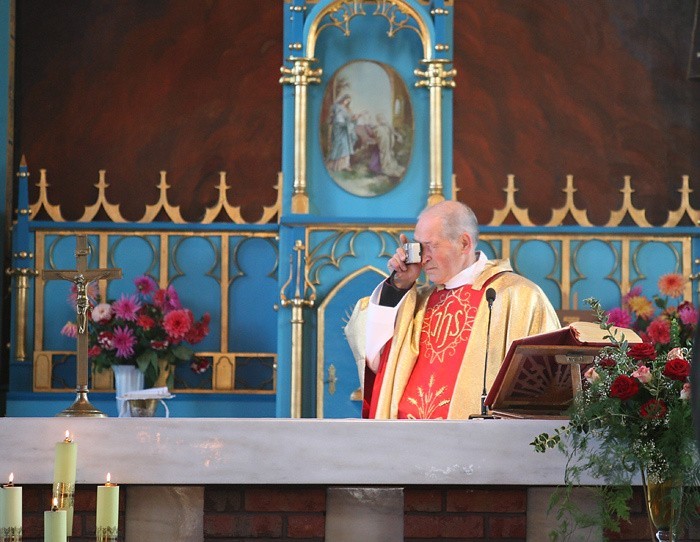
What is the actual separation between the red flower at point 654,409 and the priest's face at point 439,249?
3009 millimetres

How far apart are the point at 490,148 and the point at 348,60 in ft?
5.50

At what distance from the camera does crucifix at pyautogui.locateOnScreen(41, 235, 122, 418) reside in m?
3.89

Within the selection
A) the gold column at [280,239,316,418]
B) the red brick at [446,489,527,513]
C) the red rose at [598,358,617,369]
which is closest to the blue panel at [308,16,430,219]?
the gold column at [280,239,316,418]

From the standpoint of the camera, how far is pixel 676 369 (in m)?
2.97

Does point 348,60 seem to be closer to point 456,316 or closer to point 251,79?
point 251,79

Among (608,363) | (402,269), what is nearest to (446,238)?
(402,269)

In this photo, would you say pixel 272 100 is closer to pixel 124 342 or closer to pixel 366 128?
pixel 366 128

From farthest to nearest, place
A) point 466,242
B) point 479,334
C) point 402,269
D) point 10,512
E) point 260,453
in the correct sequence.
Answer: point 466,242 < point 479,334 < point 402,269 < point 260,453 < point 10,512

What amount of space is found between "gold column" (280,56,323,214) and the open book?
3.44m

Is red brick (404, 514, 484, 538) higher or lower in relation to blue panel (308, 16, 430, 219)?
lower

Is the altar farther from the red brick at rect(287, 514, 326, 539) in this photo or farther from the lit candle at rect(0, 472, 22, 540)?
the lit candle at rect(0, 472, 22, 540)

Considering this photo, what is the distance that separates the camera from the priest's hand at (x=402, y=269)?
18.8ft

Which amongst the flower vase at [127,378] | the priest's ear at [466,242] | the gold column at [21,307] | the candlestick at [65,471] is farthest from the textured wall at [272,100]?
the candlestick at [65,471]

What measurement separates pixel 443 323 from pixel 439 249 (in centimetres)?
36
